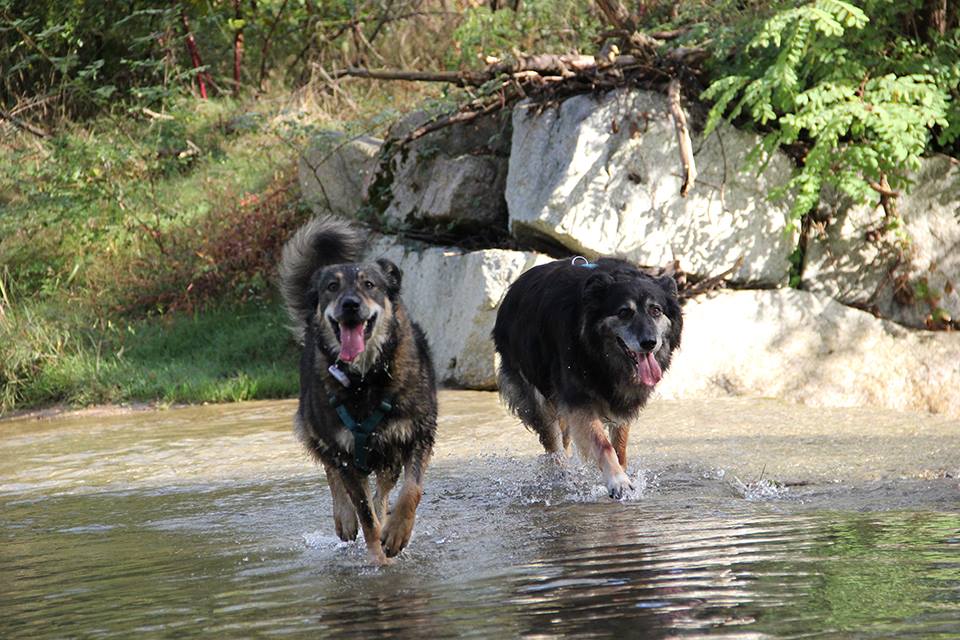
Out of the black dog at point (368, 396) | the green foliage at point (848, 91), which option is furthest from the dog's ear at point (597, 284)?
the green foliage at point (848, 91)

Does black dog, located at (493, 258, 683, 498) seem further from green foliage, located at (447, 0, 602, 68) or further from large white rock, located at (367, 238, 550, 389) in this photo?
green foliage, located at (447, 0, 602, 68)

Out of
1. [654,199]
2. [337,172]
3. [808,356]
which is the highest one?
[337,172]

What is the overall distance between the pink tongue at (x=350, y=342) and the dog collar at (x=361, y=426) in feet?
0.85

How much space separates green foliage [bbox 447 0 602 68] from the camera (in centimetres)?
1391

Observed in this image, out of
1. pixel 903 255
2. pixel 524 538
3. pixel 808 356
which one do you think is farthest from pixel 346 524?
pixel 903 255

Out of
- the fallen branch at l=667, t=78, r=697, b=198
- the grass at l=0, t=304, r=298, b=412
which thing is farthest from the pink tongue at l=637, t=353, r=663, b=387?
the grass at l=0, t=304, r=298, b=412

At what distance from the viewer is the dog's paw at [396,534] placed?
560 centimetres

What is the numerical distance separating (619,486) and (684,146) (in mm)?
4767

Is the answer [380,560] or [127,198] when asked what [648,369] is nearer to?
[380,560]

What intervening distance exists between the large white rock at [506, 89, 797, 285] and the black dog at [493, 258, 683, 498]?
108 inches

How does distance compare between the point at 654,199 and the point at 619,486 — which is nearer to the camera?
the point at 619,486

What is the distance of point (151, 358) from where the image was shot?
13.2 meters

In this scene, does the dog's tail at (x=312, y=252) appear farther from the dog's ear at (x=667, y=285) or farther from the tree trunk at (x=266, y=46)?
the tree trunk at (x=266, y=46)

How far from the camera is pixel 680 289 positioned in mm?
10656
